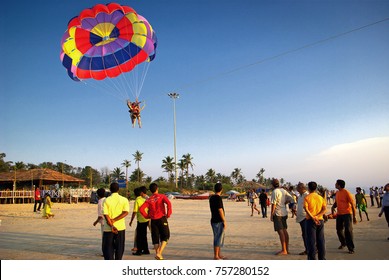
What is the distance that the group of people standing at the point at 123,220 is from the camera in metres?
5.87

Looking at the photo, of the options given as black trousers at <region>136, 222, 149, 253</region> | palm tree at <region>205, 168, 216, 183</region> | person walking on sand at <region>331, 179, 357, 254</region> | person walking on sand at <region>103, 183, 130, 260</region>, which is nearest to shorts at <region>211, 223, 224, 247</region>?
black trousers at <region>136, 222, 149, 253</region>

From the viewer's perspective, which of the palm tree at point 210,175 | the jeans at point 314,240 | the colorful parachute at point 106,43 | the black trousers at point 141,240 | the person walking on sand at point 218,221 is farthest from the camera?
the palm tree at point 210,175

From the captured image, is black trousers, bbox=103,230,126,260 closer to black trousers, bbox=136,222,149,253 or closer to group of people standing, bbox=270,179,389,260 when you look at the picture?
black trousers, bbox=136,222,149,253

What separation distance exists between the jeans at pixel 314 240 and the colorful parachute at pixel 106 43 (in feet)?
43.9

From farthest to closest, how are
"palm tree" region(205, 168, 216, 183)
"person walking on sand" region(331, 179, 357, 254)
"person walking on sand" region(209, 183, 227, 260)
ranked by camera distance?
"palm tree" region(205, 168, 216, 183), "person walking on sand" region(331, 179, 357, 254), "person walking on sand" region(209, 183, 227, 260)

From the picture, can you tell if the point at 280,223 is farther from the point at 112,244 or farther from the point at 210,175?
the point at 210,175

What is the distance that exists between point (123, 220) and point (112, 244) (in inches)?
18.9

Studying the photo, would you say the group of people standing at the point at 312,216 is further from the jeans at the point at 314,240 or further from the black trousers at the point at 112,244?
the black trousers at the point at 112,244

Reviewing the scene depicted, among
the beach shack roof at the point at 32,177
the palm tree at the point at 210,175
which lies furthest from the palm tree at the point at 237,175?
the beach shack roof at the point at 32,177

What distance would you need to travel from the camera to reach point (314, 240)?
256 inches

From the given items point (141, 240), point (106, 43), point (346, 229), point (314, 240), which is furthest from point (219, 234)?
point (106, 43)

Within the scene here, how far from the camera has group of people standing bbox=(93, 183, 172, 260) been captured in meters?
5.87

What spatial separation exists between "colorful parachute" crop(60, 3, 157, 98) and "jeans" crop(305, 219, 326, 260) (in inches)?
526
